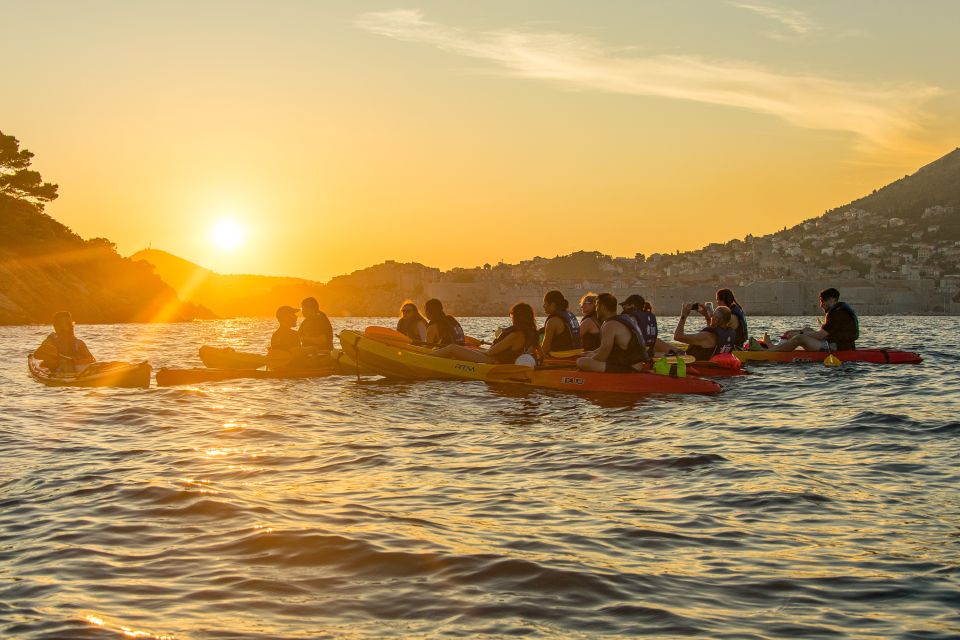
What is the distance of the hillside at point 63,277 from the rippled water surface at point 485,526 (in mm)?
67984

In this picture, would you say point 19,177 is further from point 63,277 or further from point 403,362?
point 403,362

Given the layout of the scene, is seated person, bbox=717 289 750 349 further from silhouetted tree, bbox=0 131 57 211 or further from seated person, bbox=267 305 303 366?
silhouetted tree, bbox=0 131 57 211

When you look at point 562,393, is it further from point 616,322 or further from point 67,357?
point 67,357

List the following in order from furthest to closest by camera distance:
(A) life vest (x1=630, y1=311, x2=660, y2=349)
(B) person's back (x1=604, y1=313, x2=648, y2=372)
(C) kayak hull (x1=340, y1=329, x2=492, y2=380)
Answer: (C) kayak hull (x1=340, y1=329, x2=492, y2=380) < (A) life vest (x1=630, y1=311, x2=660, y2=349) < (B) person's back (x1=604, y1=313, x2=648, y2=372)

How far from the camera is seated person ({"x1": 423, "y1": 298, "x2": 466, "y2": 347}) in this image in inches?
740

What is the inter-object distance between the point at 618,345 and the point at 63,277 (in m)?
80.6

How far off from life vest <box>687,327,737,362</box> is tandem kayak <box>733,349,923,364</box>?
3.21 m

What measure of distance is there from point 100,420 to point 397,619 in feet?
33.6

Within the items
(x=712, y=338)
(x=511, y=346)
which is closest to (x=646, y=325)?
(x=511, y=346)

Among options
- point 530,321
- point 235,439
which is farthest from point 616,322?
point 235,439

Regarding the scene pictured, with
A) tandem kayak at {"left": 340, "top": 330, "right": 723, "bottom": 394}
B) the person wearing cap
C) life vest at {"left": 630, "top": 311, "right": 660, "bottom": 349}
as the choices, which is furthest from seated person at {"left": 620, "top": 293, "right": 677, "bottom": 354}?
the person wearing cap

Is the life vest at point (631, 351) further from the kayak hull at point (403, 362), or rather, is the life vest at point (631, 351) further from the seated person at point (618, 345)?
the kayak hull at point (403, 362)

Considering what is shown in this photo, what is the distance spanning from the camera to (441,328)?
62.0ft

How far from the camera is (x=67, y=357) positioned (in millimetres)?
18969
